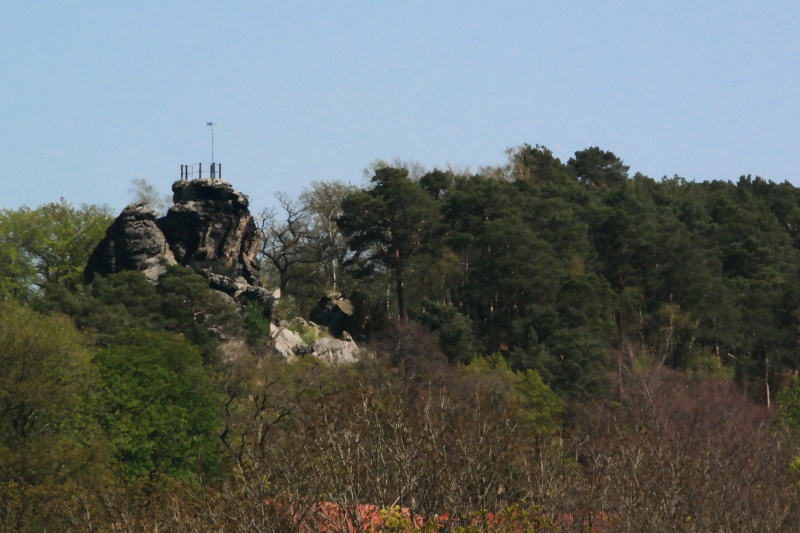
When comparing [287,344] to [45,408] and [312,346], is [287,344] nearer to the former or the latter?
[312,346]

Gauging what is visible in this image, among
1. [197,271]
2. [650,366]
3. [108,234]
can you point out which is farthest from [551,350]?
[108,234]

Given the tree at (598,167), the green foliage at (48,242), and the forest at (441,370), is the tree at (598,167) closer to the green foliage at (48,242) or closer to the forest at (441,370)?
the forest at (441,370)

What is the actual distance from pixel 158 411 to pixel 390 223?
32282 millimetres

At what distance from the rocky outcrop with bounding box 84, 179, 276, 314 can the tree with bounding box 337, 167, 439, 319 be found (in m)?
6.40

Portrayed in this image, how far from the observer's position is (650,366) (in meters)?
88.2

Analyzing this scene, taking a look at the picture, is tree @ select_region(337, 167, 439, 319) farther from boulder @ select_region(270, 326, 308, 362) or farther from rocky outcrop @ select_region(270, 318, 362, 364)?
boulder @ select_region(270, 326, 308, 362)

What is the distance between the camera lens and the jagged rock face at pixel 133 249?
82.0 metres

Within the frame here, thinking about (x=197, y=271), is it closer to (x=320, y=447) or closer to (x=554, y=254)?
(x=554, y=254)

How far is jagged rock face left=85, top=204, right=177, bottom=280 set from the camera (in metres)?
82.0

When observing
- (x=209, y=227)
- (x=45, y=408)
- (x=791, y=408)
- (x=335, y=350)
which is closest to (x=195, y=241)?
(x=209, y=227)

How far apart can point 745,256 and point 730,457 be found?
48812 mm

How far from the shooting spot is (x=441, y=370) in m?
75.3

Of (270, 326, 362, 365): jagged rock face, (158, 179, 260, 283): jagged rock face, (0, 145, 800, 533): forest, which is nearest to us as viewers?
(0, 145, 800, 533): forest

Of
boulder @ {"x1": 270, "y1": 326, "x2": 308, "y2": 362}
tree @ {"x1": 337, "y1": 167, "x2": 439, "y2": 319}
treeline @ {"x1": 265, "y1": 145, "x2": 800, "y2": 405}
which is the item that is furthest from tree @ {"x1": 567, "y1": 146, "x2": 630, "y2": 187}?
boulder @ {"x1": 270, "y1": 326, "x2": 308, "y2": 362}
